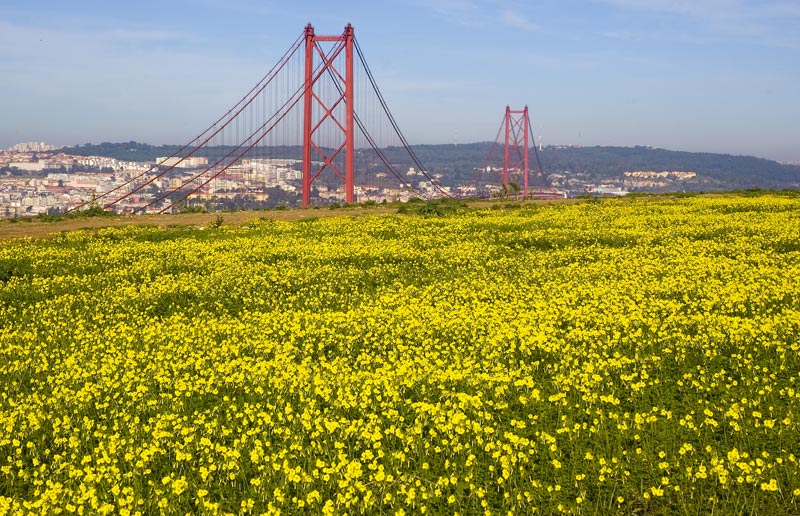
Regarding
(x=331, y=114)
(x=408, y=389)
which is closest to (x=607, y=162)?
(x=331, y=114)

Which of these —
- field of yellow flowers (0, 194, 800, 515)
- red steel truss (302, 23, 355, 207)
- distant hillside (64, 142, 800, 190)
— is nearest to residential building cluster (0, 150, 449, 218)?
red steel truss (302, 23, 355, 207)

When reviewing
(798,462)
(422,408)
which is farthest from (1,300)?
(798,462)

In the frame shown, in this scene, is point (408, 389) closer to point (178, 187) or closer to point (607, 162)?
point (178, 187)

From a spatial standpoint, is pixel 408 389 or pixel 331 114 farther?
pixel 331 114

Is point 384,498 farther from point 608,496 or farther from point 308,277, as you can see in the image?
point 308,277

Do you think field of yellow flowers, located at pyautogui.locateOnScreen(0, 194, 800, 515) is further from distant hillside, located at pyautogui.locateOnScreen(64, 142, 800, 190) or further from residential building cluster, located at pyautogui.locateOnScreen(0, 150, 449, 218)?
distant hillside, located at pyautogui.locateOnScreen(64, 142, 800, 190)

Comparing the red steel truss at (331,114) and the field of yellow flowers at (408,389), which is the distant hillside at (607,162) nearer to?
the red steel truss at (331,114)
